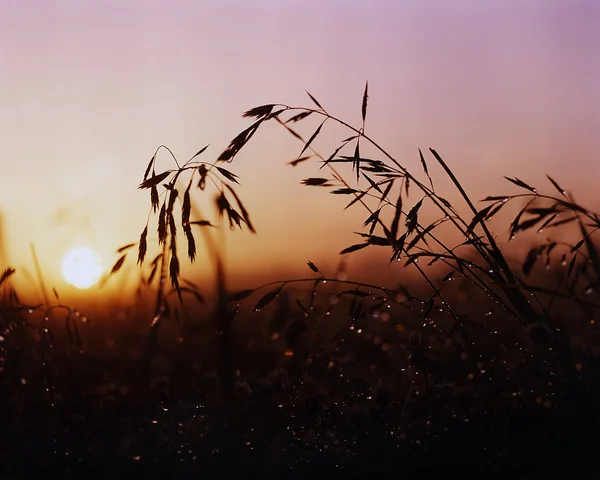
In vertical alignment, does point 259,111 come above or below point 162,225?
above

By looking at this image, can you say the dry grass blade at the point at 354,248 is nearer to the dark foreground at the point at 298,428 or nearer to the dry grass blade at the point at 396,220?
the dry grass blade at the point at 396,220

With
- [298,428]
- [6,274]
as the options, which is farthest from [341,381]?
[6,274]

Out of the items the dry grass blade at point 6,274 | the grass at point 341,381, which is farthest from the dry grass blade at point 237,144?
the dry grass blade at point 6,274

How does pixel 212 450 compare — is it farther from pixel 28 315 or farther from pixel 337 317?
pixel 337 317

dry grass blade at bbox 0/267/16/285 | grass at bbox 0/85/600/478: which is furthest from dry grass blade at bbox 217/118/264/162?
dry grass blade at bbox 0/267/16/285

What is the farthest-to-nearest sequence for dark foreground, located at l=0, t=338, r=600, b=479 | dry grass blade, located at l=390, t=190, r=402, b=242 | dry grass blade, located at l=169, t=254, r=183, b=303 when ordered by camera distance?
1. dry grass blade, located at l=169, t=254, r=183, b=303
2. dry grass blade, located at l=390, t=190, r=402, b=242
3. dark foreground, located at l=0, t=338, r=600, b=479

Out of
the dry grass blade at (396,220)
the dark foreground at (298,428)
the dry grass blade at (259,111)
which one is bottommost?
the dark foreground at (298,428)

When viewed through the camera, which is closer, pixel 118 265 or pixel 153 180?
pixel 153 180

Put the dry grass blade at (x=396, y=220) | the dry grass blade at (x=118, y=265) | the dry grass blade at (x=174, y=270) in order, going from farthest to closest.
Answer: the dry grass blade at (x=118, y=265)
the dry grass blade at (x=174, y=270)
the dry grass blade at (x=396, y=220)

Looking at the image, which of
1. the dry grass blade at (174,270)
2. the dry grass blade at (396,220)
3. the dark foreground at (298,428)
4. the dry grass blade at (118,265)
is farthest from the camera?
the dry grass blade at (118,265)

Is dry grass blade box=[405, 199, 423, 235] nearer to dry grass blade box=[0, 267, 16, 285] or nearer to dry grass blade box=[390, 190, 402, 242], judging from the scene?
dry grass blade box=[390, 190, 402, 242]

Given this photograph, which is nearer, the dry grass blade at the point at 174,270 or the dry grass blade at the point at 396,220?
the dry grass blade at the point at 396,220

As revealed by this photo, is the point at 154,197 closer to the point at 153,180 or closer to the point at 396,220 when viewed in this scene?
the point at 153,180

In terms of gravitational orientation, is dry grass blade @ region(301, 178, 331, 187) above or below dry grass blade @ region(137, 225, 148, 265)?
above
